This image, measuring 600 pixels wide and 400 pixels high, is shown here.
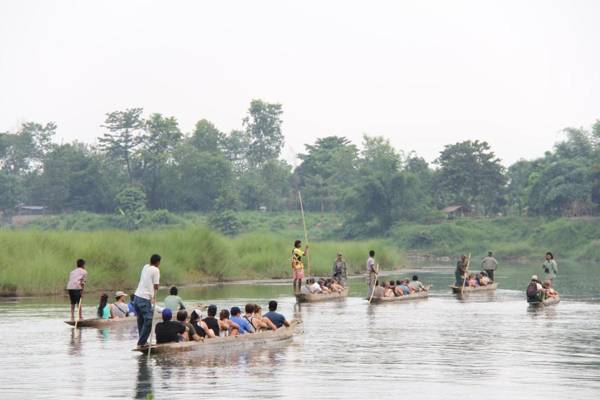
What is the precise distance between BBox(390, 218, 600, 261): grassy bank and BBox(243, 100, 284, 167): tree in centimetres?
3882

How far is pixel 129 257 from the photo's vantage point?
144 ft

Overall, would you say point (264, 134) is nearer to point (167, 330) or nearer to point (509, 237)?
point (509, 237)

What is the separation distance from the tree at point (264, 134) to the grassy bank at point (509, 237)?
127 ft

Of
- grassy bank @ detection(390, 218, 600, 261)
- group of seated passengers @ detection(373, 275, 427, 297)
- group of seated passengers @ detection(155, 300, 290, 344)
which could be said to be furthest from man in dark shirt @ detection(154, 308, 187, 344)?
grassy bank @ detection(390, 218, 600, 261)

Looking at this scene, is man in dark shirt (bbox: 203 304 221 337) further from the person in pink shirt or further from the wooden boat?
the person in pink shirt

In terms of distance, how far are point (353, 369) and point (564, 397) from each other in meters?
4.56

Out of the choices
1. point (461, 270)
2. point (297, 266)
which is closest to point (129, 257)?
point (297, 266)

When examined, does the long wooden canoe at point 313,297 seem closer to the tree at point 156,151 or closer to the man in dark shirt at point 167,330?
the man in dark shirt at point 167,330

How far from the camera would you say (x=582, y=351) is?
78.5 ft

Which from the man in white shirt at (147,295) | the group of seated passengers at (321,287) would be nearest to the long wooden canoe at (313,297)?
the group of seated passengers at (321,287)

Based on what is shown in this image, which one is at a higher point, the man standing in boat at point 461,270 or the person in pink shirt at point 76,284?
the man standing in boat at point 461,270

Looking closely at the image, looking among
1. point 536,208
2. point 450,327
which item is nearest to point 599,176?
point 536,208

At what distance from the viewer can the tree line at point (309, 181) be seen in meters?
112

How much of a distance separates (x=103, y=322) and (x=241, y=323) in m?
5.90
